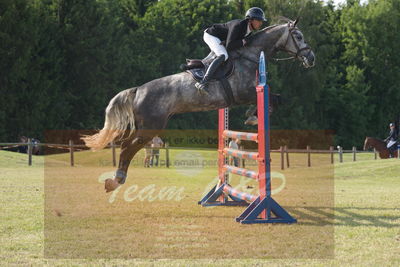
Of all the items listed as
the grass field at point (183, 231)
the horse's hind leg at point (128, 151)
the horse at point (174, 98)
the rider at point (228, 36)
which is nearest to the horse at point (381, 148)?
the grass field at point (183, 231)

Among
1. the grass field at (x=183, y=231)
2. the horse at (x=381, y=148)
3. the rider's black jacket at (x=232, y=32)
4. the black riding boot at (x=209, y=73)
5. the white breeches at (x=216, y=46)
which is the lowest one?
the grass field at (x=183, y=231)

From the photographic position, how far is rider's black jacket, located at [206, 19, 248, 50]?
793cm

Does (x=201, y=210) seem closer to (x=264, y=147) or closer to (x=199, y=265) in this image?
(x=264, y=147)

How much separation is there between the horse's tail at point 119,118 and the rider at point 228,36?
3.69ft

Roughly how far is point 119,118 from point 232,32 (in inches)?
82.7

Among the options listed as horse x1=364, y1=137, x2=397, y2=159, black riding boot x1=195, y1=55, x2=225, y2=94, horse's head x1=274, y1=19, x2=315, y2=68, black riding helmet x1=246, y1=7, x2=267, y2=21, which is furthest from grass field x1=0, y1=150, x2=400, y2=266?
horse x1=364, y1=137, x2=397, y2=159

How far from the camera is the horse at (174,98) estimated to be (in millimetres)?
7980

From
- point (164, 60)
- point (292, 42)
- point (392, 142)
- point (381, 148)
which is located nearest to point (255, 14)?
point (292, 42)

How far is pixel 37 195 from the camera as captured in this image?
1054cm

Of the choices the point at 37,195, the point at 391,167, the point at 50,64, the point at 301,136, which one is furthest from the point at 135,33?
the point at 37,195

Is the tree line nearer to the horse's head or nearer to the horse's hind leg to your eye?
the horse's hind leg

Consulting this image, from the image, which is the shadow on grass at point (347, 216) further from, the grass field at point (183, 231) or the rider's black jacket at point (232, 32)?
the rider's black jacket at point (232, 32)

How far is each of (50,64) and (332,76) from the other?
2517 cm

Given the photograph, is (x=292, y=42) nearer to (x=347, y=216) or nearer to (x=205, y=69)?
(x=205, y=69)
